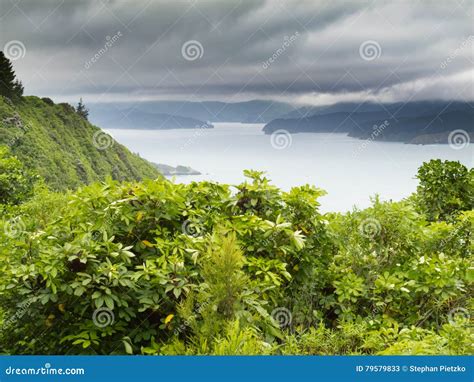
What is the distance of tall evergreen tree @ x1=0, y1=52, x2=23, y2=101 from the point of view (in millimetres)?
35250

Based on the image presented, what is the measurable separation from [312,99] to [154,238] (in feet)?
24.0

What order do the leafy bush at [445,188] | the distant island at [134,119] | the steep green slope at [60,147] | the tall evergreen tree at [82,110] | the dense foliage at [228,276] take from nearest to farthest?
the dense foliage at [228,276] < the leafy bush at [445,188] < the distant island at [134,119] < the steep green slope at [60,147] < the tall evergreen tree at [82,110]

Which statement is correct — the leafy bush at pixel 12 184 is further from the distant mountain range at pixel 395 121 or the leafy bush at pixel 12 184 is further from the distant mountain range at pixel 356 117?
the distant mountain range at pixel 395 121

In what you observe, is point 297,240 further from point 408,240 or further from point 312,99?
point 312,99

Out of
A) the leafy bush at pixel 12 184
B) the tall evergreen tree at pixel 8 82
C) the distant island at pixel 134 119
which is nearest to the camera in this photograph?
the leafy bush at pixel 12 184

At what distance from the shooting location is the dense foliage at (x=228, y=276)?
13.5 feet

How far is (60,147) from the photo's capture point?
30.5m

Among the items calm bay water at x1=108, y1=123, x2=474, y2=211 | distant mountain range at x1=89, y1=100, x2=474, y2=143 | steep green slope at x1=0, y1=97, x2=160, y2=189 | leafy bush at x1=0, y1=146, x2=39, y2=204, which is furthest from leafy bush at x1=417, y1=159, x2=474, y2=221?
steep green slope at x1=0, y1=97, x2=160, y2=189

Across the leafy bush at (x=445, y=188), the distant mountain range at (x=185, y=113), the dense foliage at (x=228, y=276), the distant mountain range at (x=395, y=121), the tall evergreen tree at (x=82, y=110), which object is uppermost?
the tall evergreen tree at (x=82, y=110)

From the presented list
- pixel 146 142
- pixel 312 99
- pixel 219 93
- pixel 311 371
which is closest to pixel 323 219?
pixel 311 371

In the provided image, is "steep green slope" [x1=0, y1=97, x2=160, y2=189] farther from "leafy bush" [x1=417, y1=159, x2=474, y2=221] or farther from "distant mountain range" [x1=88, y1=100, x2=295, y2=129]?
"leafy bush" [x1=417, y1=159, x2=474, y2=221]

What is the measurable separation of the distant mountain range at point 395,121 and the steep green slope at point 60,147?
730 cm

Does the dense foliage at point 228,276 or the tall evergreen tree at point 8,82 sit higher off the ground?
the tall evergreen tree at point 8,82

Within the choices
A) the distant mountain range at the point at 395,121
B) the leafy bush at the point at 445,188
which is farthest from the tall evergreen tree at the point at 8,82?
the leafy bush at the point at 445,188
